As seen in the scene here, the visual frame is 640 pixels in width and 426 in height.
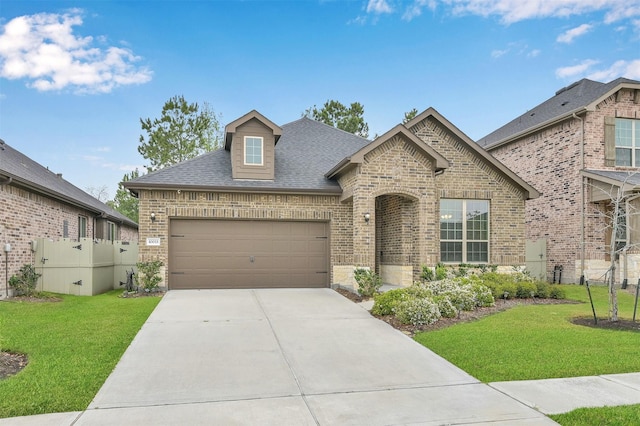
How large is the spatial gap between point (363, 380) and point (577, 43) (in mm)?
18462

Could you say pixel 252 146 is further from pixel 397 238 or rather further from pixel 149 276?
pixel 397 238

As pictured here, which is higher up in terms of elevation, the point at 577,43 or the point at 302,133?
the point at 577,43

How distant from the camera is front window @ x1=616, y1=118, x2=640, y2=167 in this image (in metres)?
16.1

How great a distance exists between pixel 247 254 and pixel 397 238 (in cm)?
480

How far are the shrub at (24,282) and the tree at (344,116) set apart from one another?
2359cm

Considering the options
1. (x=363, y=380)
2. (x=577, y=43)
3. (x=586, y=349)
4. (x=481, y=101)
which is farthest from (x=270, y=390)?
(x=481, y=101)

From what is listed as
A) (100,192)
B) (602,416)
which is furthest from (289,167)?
(100,192)

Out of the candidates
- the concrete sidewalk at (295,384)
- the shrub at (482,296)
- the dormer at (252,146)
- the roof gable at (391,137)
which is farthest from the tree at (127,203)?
the shrub at (482,296)

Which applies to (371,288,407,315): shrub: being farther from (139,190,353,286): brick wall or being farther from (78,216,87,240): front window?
(78,216,87,240): front window

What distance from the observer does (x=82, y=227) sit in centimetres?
1841

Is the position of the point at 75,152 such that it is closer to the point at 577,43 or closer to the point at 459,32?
the point at 459,32

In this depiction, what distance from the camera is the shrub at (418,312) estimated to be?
8273 mm

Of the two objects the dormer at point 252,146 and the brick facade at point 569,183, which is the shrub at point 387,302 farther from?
the brick facade at point 569,183

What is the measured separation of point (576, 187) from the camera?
52.1 ft
